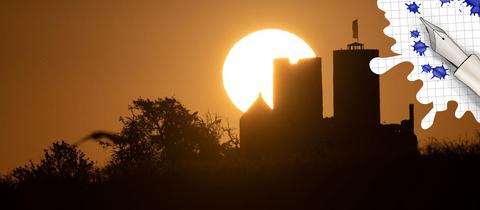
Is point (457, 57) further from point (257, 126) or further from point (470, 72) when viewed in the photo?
point (257, 126)

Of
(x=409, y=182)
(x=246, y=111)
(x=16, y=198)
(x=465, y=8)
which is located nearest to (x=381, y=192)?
(x=409, y=182)

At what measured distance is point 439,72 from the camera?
1617 centimetres

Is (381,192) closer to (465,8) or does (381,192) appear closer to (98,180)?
(98,180)

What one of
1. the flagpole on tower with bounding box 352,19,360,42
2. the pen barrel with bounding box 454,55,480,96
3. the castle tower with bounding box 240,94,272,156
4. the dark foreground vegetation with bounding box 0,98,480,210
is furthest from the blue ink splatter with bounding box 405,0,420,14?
the flagpole on tower with bounding box 352,19,360,42

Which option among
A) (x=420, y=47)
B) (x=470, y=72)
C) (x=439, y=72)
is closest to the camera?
(x=470, y=72)

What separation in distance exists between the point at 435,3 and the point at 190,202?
20263 millimetres

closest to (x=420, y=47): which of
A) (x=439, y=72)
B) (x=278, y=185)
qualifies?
(x=439, y=72)

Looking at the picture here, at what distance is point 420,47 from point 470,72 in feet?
6.15

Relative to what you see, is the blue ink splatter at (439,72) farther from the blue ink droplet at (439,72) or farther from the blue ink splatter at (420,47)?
the blue ink splatter at (420,47)

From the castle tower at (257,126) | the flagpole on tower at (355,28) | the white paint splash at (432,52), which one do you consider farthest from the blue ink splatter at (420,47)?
the flagpole on tower at (355,28)

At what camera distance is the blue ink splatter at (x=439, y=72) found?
15992 millimetres

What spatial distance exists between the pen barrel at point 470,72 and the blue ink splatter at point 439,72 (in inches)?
52.3

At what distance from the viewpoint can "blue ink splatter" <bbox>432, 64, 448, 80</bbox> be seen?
16.0 metres

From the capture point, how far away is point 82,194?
121 feet
